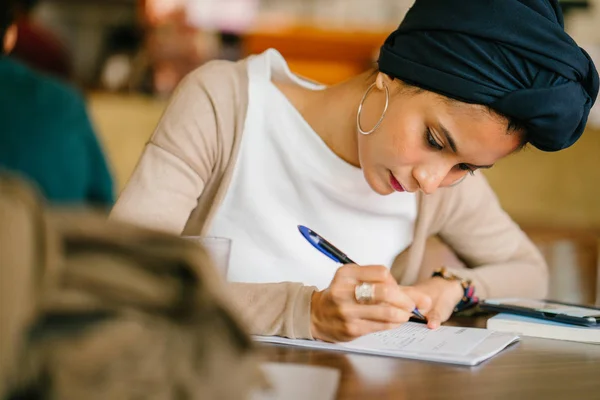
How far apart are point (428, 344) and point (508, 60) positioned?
0.47 m

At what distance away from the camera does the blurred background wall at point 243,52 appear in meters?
3.79

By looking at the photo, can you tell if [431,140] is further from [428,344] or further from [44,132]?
[44,132]

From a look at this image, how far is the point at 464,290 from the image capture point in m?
1.42

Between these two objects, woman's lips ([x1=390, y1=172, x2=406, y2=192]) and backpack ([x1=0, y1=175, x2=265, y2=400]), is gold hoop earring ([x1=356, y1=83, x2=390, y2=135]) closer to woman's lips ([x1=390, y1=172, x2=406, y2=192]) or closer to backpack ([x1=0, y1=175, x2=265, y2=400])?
woman's lips ([x1=390, y1=172, x2=406, y2=192])

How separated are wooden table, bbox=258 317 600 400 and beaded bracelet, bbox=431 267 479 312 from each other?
0.31m

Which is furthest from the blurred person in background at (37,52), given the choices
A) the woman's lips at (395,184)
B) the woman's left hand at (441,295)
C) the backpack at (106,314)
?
the backpack at (106,314)

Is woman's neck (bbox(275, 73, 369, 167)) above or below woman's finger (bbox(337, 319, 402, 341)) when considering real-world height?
above

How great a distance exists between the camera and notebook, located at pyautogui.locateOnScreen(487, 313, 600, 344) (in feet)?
4.10

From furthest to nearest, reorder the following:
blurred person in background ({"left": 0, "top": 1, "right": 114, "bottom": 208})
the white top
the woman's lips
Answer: blurred person in background ({"left": 0, "top": 1, "right": 114, "bottom": 208})
the white top
the woman's lips

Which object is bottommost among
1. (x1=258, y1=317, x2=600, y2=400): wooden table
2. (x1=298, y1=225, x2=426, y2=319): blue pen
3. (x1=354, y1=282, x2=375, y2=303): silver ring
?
(x1=258, y1=317, x2=600, y2=400): wooden table

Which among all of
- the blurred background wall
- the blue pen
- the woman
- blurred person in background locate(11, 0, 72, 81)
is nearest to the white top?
the woman

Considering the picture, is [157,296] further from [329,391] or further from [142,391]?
[329,391]

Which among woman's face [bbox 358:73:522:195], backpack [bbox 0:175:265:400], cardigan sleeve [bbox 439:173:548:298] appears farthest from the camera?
cardigan sleeve [bbox 439:173:548:298]

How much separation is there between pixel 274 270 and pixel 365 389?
0.69 metres
